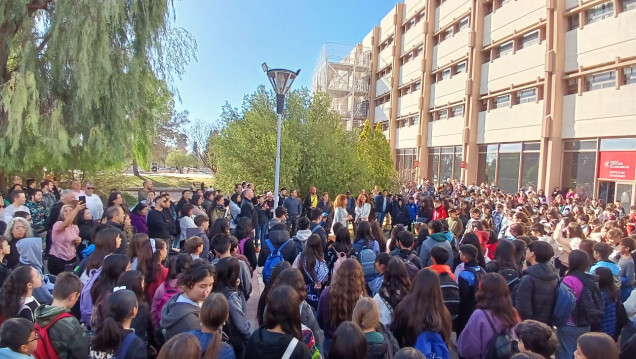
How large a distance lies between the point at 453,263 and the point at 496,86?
19510mm

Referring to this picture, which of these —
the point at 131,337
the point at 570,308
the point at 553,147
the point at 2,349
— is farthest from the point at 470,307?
the point at 553,147

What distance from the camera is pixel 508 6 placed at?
71.7 ft

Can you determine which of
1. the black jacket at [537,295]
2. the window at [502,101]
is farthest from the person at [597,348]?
the window at [502,101]

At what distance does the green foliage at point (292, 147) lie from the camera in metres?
14.5

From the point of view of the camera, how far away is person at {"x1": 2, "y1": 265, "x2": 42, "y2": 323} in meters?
3.13

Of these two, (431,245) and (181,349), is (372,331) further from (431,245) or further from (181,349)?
(431,245)

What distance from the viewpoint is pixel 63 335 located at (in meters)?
2.77

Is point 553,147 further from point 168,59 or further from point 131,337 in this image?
point 131,337

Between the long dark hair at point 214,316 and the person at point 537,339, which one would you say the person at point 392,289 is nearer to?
the person at point 537,339

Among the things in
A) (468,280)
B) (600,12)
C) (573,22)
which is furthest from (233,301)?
(573,22)

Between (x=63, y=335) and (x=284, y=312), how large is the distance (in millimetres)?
1543

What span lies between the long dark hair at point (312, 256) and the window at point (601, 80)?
1692cm

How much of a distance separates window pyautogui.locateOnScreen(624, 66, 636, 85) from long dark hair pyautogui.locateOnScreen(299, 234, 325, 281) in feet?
54.1

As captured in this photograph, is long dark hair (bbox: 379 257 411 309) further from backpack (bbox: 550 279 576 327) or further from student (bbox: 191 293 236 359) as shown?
student (bbox: 191 293 236 359)
